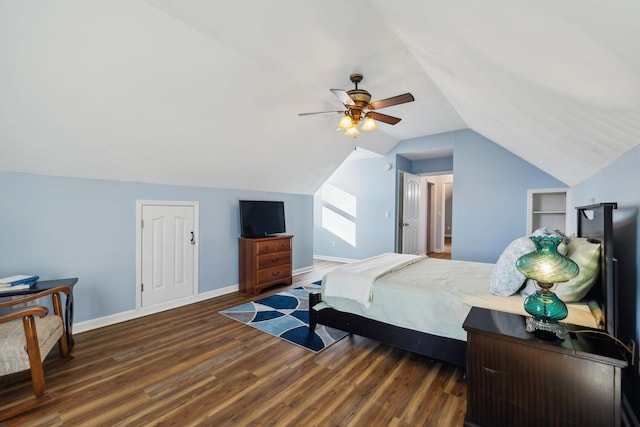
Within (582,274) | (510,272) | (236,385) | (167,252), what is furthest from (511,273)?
(167,252)

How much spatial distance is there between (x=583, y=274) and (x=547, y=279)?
547 millimetres

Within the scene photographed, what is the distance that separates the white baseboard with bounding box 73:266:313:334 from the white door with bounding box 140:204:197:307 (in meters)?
0.07

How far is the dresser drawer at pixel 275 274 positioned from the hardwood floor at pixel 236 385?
1.45m

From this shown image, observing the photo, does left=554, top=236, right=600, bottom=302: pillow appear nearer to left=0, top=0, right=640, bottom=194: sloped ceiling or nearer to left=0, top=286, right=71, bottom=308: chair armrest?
left=0, top=0, right=640, bottom=194: sloped ceiling

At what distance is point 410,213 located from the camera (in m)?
6.79

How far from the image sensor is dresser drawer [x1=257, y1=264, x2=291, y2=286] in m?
4.36

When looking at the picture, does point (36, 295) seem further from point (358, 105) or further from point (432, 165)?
point (432, 165)

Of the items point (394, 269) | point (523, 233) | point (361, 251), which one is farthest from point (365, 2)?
point (361, 251)

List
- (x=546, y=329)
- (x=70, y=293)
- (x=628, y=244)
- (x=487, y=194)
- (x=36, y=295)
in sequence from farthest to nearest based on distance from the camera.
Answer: (x=487, y=194) → (x=70, y=293) → (x=36, y=295) → (x=628, y=244) → (x=546, y=329)

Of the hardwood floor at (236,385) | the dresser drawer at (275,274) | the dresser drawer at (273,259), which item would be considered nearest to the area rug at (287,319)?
the hardwood floor at (236,385)

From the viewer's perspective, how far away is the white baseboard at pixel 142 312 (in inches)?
118

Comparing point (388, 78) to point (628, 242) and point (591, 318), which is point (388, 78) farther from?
point (591, 318)

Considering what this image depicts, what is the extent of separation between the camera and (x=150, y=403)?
1.90m

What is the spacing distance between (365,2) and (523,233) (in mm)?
4590
